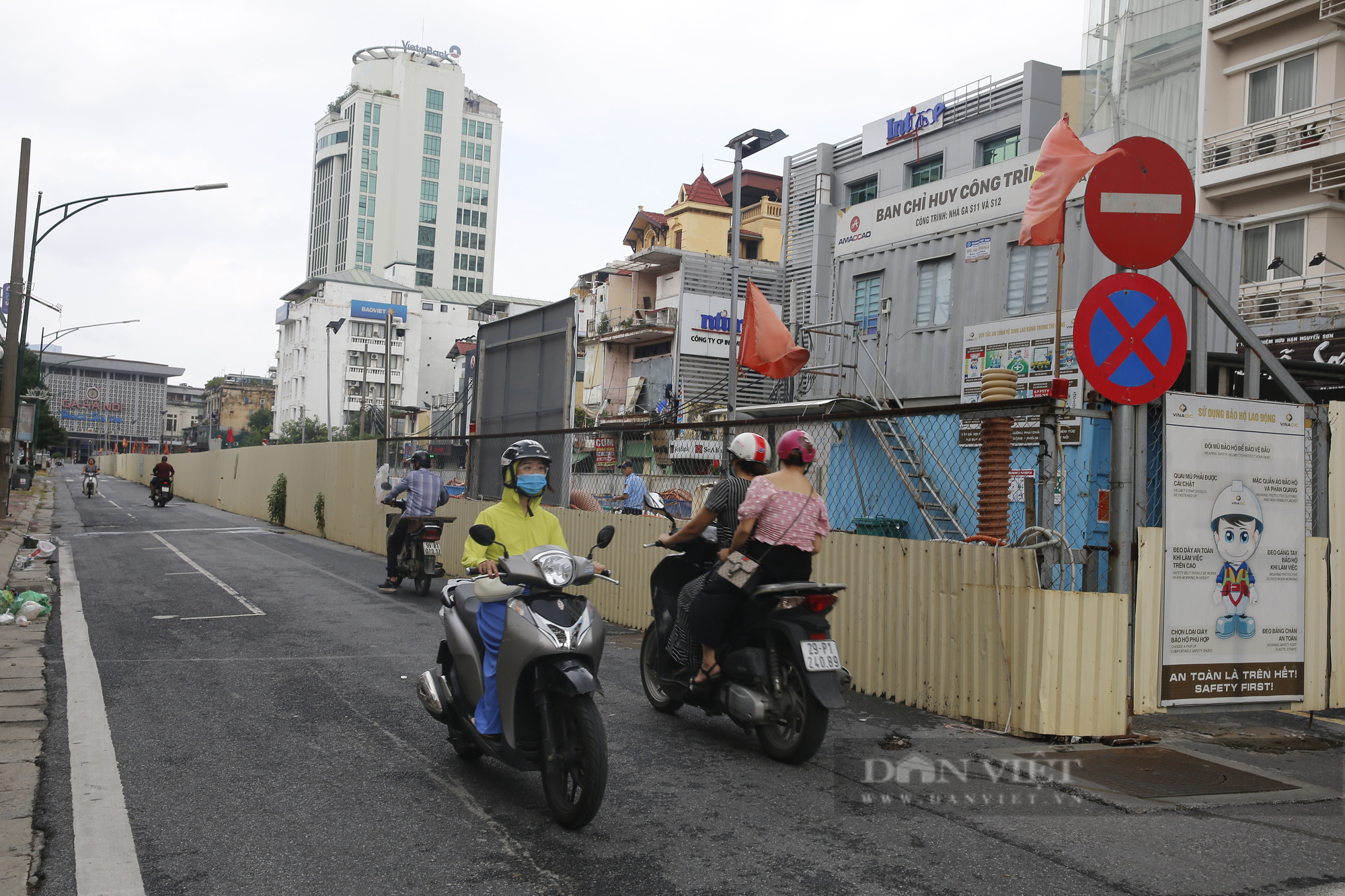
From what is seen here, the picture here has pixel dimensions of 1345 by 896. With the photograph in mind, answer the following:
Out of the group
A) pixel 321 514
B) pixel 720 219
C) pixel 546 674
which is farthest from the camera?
pixel 720 219

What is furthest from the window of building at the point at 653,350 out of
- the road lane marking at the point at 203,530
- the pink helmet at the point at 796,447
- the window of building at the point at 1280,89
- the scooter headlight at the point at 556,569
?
the scooter headlight at the point at 556,569

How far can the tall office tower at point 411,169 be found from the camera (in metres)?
129

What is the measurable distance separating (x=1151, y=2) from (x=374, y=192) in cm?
11625

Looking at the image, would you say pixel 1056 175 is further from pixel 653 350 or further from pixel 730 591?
pixel 653 350

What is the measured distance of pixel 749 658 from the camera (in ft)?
18.9

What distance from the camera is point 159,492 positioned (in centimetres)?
3678

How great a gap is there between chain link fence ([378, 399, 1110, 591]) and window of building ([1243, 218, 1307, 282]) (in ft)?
32.1

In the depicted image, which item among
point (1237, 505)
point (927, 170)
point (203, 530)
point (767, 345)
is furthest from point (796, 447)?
point (927, 170)

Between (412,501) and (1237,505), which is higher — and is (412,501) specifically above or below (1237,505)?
below

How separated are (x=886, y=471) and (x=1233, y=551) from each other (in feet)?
24.8

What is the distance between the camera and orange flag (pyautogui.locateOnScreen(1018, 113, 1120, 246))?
1307 cm

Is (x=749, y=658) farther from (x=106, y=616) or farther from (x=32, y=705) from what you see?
(x=106, y=616)

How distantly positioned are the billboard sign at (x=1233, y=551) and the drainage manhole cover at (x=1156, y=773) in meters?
0.45

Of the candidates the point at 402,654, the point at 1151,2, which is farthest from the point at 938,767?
the point at 1151,2
